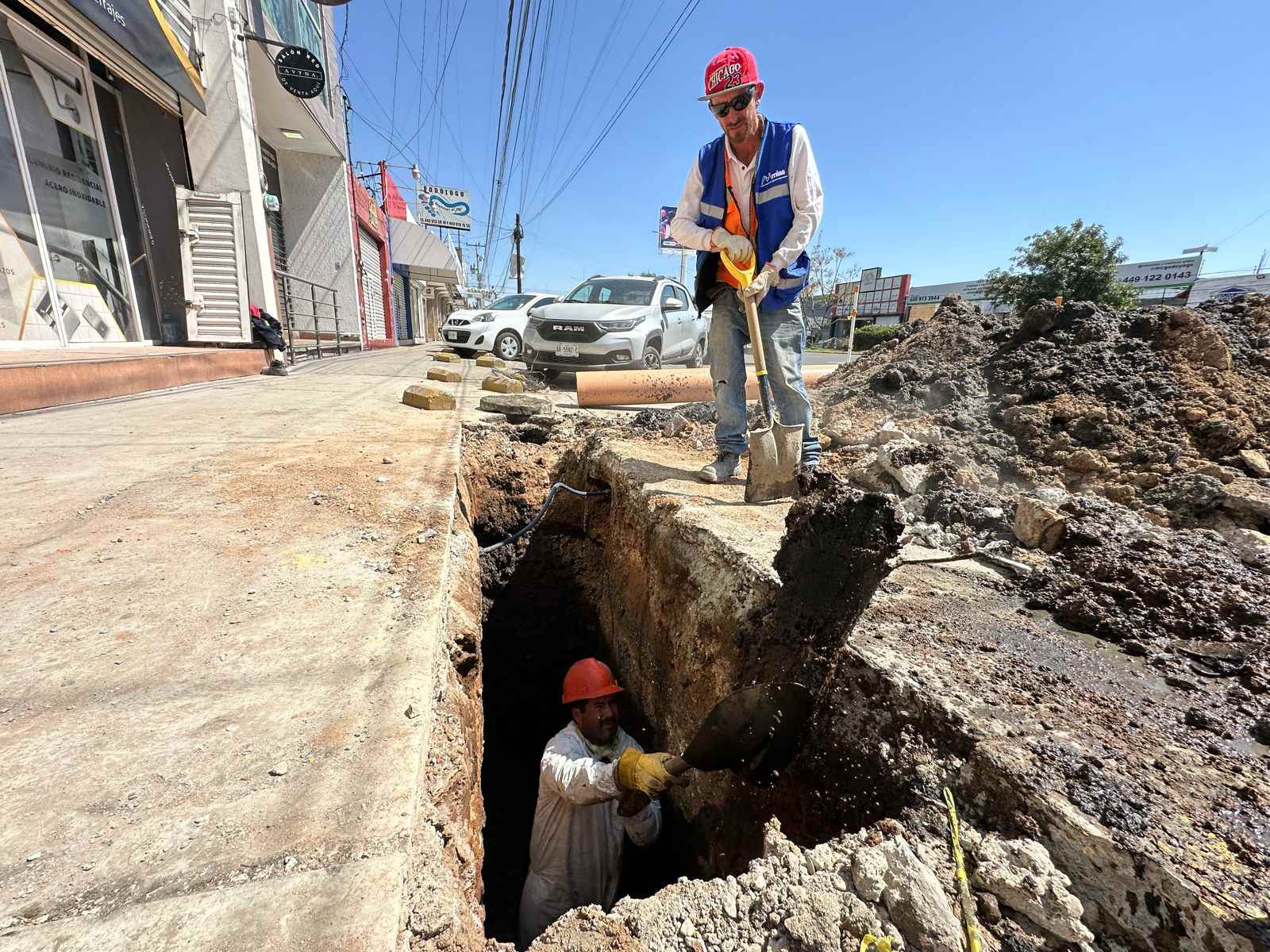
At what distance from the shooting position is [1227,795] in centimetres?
116

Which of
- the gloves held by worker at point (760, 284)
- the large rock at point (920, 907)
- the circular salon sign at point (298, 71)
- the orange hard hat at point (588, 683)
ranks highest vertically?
the circular salon sign at point (298, 71)

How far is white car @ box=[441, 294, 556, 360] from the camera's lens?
12.3m

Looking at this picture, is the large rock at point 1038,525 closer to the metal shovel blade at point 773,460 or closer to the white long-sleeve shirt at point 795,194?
the metal shovel blade at point 773,460

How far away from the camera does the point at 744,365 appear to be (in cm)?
336

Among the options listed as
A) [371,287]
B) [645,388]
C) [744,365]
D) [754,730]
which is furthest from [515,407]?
[371,287]

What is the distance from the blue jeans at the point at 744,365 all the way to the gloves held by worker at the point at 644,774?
184 cm

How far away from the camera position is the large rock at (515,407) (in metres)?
5.41

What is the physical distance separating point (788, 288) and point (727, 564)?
5.47 ft

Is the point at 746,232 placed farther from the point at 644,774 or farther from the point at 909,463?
the point at 644,774

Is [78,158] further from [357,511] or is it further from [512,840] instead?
[512,840]

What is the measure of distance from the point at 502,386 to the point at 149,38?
17.5 ft

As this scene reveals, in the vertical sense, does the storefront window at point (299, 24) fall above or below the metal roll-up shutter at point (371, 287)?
above

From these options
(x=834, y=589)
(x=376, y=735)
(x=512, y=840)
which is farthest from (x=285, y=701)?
(x=512, y=840)

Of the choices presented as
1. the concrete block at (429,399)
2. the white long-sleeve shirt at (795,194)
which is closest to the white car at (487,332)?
the concrete block at (429,399)
